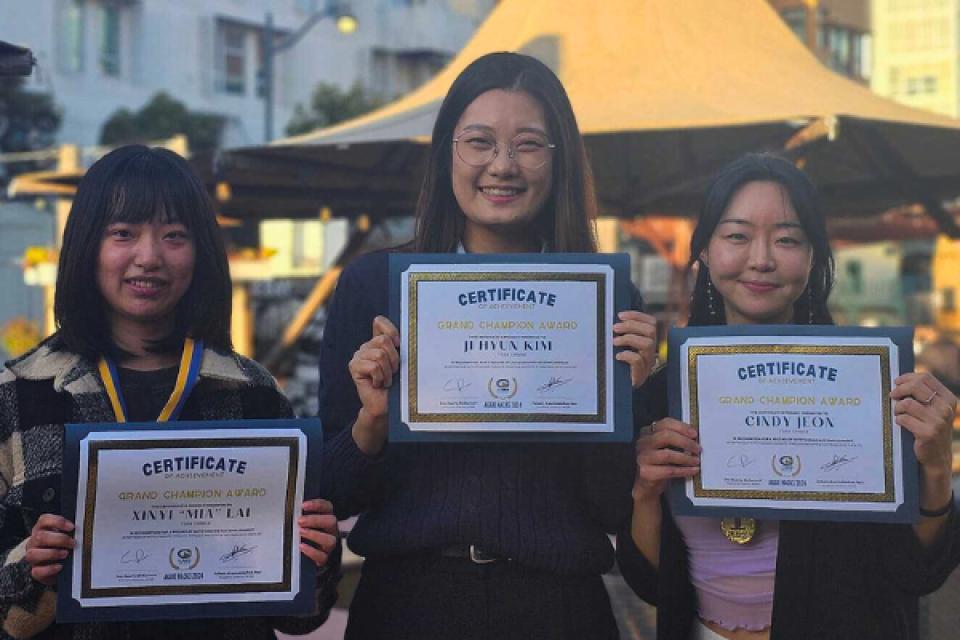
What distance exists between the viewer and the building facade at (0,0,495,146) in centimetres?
2702

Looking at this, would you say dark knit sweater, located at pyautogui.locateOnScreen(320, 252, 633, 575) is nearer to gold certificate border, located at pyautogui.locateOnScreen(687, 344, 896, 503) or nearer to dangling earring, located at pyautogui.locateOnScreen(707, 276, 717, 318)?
gold certificate border, located at pyautogui.locateOnScreen(687, 344, 896, 503)

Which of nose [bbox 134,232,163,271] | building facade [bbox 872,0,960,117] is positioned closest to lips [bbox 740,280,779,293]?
nose [bbox 134,232,163,271]

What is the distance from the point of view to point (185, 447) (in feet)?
7.64

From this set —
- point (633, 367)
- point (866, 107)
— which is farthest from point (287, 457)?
point (866, 107)

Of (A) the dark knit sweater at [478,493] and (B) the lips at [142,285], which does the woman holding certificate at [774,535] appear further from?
(B) the lips at [142,285]

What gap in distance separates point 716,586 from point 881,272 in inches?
1802

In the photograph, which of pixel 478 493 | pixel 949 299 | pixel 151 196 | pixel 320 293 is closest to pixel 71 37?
pixel 320 293

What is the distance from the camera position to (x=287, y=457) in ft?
7.75

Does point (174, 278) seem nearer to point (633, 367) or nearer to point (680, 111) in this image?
point (633, 367)

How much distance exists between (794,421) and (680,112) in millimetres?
3392

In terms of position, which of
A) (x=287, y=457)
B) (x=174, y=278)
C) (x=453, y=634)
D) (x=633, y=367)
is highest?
(x=174, y=278)
